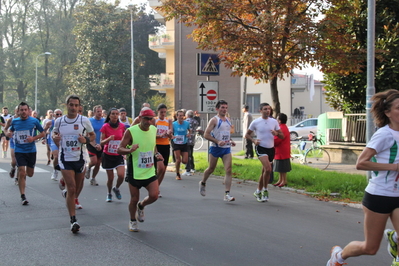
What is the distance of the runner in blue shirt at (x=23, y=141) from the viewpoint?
9.52 m

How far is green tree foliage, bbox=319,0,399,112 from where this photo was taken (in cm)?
1357

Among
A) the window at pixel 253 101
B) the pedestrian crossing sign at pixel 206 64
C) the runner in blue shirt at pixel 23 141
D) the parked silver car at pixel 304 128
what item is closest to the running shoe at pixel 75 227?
the runner in blue shirt at pixel 23 141

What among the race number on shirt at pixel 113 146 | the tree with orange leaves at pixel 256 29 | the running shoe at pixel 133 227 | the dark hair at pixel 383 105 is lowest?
the running shoe at pixel 133 227

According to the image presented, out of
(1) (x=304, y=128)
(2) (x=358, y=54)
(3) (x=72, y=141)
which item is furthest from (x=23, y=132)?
(1) (x=304, y=128)

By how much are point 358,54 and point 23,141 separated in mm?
9216

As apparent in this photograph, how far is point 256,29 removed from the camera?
1393 centimetres

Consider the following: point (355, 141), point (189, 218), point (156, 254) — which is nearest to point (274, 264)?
point (156, 254)

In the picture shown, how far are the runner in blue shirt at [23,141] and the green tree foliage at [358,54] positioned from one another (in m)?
7.83

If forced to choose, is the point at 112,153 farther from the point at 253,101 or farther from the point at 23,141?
the point at 253,101

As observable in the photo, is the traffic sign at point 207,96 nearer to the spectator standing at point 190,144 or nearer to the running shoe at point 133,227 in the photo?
the spectator standing at point 190,144

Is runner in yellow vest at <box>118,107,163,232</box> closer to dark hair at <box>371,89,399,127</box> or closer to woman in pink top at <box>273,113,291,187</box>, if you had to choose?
dark hair at <box>371,89,399,127</box>

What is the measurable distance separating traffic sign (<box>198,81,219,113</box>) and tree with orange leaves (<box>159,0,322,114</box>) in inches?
39.4

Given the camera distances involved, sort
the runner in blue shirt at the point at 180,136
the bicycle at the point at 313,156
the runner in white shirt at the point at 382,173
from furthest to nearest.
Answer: the bicycle at the point at 313,156
the runner in blue shirt at the point at 180,136
the runner in white shirt at the point at 382,173

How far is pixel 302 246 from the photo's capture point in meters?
6.32
